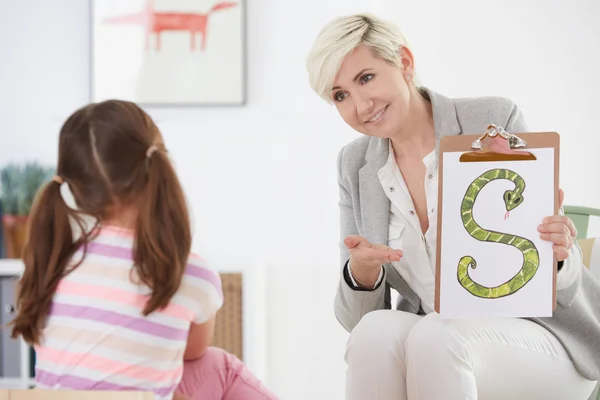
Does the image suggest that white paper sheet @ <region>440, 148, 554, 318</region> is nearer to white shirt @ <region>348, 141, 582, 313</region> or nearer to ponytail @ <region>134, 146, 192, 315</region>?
white shirt @ <region>348, 141, 582, 313</region>

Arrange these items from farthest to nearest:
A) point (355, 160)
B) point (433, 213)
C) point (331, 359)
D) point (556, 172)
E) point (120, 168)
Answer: point (331, 359), point (355, 160), point (433, 213), point (556, 172), point (120, 168)

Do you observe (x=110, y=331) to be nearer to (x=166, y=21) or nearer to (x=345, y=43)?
(x=345, y=43)

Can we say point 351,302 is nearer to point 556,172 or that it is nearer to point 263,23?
point 556,172

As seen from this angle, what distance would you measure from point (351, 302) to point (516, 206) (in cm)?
39

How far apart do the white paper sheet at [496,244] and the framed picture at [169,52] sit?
4.72ft

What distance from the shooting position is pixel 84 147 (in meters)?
1.16

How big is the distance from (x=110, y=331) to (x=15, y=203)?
1538 mm

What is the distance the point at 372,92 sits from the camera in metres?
1.55

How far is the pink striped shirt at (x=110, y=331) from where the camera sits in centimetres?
112

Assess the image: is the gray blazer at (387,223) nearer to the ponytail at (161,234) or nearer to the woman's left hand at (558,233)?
the woman's left hand at (558,233)

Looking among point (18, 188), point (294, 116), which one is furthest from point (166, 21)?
point (18, 188)

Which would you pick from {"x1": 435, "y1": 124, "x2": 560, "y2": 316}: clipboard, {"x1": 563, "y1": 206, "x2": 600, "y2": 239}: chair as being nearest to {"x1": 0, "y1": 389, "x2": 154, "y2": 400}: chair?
{"x1": 435, "y1": 124, "x2": 560, "y2": 316}: clipboard

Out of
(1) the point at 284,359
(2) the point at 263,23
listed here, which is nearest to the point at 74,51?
(2) the point at 263,23

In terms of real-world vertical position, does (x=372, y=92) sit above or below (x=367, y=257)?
above
